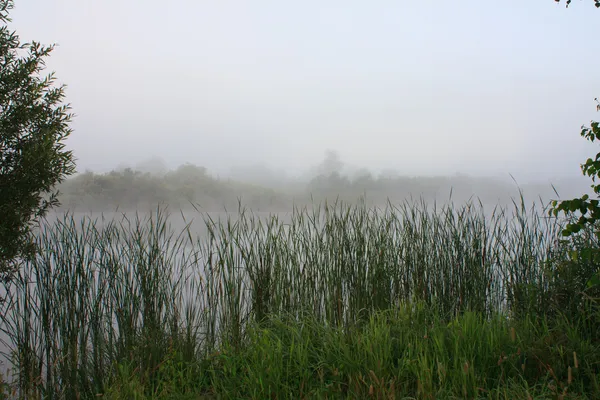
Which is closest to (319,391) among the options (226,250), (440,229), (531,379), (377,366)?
(377,366)

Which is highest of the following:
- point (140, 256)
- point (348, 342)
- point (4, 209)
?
point (4, 209)

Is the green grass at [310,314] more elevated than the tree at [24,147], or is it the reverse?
the tree at [24,147]

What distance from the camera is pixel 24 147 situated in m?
3.23

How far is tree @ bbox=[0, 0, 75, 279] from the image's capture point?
3.14 m

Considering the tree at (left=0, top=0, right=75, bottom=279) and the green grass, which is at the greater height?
the tree at (left=0, top=0, right=75, bottom=279)

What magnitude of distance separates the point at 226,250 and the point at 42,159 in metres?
1.55

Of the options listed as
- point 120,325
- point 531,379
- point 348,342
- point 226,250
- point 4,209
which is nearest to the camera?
point 531,379

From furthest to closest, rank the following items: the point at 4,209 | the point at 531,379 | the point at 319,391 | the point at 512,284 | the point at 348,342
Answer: the point at 512,284, the point at 4,209, the point at 348,342, the point at 531,379, the point at 319,391

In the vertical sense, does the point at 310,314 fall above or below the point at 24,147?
below

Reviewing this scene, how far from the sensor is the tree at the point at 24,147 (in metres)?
3.14

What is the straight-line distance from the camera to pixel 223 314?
353cm

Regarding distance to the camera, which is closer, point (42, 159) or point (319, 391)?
point (319, 391)

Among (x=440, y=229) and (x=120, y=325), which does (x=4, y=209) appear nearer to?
(x=120, y=325)

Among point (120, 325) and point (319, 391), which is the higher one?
point (120, 325)
